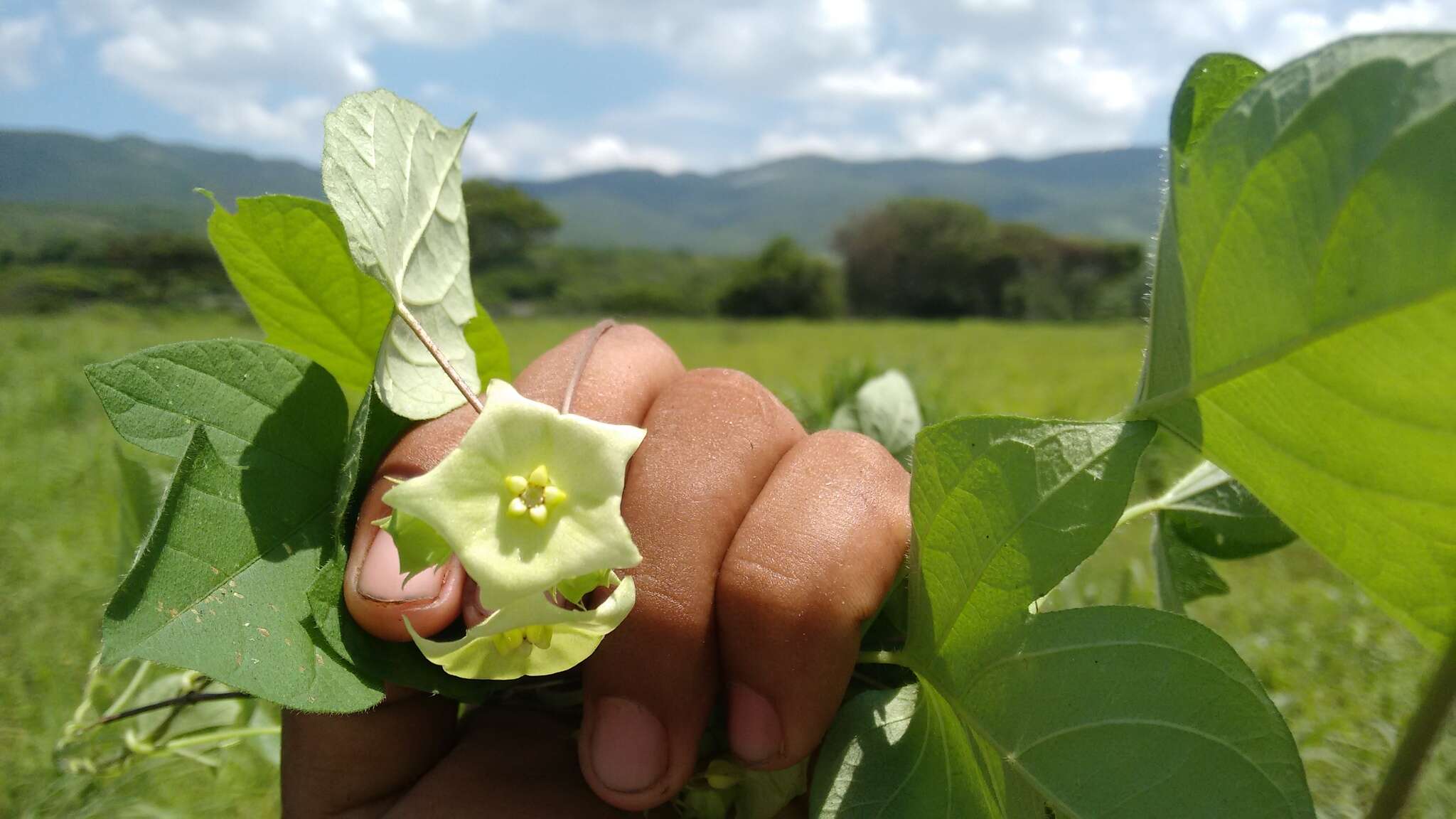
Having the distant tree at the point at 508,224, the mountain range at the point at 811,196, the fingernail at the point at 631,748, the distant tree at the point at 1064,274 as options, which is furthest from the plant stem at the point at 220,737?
the mountain range at the point at 811,196

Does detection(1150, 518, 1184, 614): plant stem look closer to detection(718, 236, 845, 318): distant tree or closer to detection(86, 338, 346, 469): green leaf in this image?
detection(86, 338, 346, 469): green leaf

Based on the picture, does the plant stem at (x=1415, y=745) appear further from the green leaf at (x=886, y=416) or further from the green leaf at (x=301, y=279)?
the green leaf at (x=301, y=279)

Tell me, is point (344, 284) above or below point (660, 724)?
above

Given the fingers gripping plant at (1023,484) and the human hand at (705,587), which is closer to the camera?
the fingers gripping plant at (1023,484)

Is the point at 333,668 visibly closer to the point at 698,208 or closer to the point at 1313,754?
the point at 1313,754

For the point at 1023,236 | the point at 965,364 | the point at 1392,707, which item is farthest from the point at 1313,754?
the point at 1023,236

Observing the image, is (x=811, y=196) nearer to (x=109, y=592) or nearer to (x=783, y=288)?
(x=783, y=288)

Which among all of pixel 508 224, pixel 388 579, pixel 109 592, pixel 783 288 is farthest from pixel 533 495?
pixel 508 224
